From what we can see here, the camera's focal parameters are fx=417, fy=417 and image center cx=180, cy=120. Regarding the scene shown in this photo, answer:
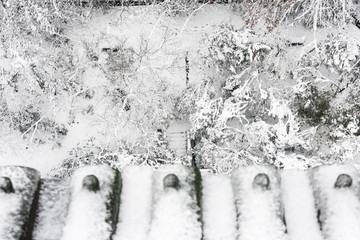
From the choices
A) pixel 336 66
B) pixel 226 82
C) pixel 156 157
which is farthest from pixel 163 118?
pixel 336 66

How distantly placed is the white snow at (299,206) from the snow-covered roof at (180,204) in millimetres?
17

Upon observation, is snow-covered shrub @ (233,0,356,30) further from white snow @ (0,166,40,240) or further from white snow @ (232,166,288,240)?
white snow @ (0,166,40,240)

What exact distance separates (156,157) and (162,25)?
5715 millimetres

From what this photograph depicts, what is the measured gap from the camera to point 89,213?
666 cm

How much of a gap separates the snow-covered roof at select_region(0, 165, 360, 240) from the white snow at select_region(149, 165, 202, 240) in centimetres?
2

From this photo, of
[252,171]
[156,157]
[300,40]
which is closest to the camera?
[252,171]

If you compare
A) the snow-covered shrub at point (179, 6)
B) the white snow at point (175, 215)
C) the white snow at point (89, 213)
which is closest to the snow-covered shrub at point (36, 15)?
the snow-covered shrub at point (179, 6)

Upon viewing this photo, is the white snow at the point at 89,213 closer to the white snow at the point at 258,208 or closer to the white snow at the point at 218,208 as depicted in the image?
the white snow at the point at 218,208

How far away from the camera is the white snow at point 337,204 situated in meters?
6.59

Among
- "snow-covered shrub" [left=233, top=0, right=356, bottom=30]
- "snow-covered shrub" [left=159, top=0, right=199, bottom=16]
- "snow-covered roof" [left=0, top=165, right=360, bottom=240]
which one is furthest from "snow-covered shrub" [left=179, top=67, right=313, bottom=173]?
"snow-covered roof" [left=0, top=165, right=360, bottom=240]

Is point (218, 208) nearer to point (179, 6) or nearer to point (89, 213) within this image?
point (89, 213)

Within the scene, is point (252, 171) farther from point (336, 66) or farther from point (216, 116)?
point (336, 66)

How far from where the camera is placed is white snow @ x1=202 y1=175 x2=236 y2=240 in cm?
706

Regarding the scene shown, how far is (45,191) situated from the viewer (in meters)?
7.42
